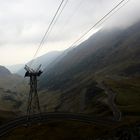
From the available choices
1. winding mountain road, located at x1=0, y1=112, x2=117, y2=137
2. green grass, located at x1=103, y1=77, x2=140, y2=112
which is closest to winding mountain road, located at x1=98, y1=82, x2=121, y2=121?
green grass, located at x1=103, y1=77, x2=140, y2=112

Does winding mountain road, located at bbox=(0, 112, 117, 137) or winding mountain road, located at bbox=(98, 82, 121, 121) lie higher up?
winding mountain road, located at bbox=(98, 82, 121, 121)

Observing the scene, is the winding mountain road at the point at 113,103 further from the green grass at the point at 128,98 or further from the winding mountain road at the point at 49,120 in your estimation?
the winding mountain road at the point at 49,120

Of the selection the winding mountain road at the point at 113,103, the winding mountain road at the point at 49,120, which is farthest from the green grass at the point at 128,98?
the winding mountain road at the point at 49,120

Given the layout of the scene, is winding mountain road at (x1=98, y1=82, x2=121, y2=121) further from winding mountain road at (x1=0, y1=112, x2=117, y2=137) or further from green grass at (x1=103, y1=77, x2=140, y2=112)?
winding mountain road at (x1=0, y1=112, x2=117, y2=137)

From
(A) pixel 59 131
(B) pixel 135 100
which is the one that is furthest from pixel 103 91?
(A) pixel 59 131

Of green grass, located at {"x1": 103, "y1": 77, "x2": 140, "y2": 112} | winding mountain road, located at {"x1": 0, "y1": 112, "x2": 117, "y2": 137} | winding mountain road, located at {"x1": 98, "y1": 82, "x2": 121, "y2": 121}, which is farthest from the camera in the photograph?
green grass, located at {"x1": 103, "y1": 77, "x2": 140, "y2": 112}

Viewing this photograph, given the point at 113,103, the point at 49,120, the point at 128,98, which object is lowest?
the point at 49,120

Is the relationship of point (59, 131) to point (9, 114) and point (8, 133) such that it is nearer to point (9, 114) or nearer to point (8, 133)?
point (8, 133)

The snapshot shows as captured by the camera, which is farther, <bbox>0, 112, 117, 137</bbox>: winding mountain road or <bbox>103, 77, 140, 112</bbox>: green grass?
<bbox>103, 77, 140, 112</bbox>: green grass

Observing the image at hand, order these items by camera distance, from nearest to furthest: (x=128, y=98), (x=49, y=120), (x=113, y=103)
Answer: (x=49, y=120) → (x=113, y=103) → (x=128, y=98)

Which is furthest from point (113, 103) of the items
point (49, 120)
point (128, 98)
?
point (49, 120)

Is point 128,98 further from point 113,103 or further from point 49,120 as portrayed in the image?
point 49,120
